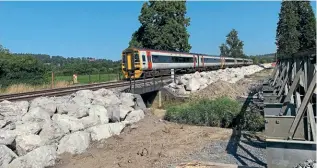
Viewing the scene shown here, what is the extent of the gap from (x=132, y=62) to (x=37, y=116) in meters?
17.7

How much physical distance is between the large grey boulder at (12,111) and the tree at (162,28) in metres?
38.5

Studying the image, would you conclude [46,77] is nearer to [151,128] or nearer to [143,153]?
[151,128]

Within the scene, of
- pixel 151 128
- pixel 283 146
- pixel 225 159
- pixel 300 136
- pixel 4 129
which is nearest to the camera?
pixel 283 146

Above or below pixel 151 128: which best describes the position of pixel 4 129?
above

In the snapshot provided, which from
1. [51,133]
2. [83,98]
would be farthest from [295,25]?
[51,133]

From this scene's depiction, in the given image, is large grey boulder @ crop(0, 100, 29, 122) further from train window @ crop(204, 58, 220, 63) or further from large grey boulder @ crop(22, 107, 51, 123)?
train window @ crop(204, 58, 220, 63)

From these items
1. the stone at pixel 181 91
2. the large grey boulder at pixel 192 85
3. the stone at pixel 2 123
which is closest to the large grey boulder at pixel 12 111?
the stone at pixel 2 123

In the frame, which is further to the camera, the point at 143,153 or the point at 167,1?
the point at 167,1

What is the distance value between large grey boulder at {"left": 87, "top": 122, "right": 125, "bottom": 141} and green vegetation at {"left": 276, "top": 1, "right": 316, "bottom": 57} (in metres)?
61.7

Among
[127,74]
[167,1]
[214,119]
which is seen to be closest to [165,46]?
[167,1]

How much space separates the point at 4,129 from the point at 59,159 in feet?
5.18

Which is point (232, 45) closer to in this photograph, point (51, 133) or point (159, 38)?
point (159, 38)

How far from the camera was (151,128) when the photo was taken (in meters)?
11.9

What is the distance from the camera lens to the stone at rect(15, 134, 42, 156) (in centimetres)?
772
